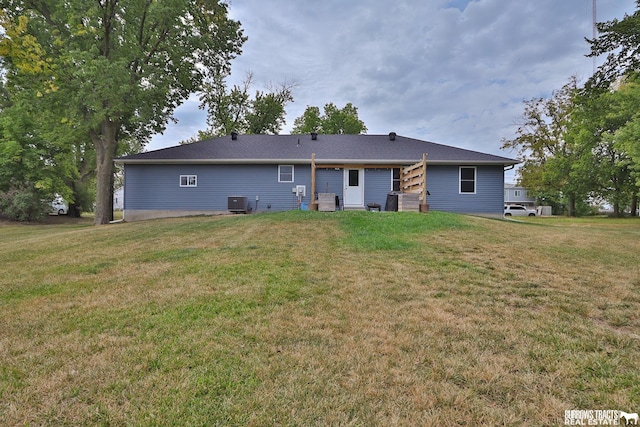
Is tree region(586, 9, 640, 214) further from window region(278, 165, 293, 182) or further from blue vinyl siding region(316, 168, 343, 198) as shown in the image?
window region(278, 165, 293, 182)

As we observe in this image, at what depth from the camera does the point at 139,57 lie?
12703 millimetres

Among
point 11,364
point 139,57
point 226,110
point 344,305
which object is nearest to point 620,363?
point 344,305

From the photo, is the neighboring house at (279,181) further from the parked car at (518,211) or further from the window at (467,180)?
the parked car at (518,211)

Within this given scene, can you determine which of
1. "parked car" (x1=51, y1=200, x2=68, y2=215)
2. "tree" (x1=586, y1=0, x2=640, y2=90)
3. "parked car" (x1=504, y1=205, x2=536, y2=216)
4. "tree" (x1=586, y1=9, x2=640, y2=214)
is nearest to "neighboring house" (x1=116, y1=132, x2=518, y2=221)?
"tree" (x1=586, y1=9, x2=640, y2=214)

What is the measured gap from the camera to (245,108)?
86.8 ft

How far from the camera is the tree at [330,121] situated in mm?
30922

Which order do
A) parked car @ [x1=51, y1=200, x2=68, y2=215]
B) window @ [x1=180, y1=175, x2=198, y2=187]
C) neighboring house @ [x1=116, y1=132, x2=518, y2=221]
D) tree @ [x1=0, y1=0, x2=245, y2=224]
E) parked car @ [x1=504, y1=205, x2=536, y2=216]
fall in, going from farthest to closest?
parked car @ [x1=504, y1=205, x2=536, y2=216] < parked car @ [x1=51, y1=200, x2=68, y2=215] < window @ [x1=180, y1=175, x2=198, y2=187] < neighboring house @ [x1=116, y1=132, x2=518, y2=221] < tree @ [x1=0, y1=0, x2=245, y2=224]

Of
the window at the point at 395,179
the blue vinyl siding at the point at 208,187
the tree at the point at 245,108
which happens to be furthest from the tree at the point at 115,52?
the window at the point at 395,179

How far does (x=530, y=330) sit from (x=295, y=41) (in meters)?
16.1

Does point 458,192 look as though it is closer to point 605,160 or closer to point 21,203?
point 605,160

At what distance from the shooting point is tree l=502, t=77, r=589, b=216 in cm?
2470

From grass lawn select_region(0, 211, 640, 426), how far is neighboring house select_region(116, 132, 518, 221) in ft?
30.7

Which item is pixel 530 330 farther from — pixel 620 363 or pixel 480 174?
pixel 480 174

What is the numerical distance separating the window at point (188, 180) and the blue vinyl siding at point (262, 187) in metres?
0.15
